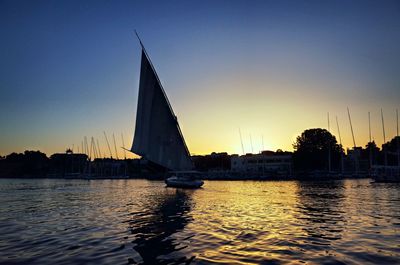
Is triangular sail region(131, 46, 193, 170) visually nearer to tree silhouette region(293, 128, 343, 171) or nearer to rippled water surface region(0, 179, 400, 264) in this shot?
rippled water surface region(0, 179, 400, 264)

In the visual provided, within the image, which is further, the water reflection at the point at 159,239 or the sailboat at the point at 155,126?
the sailboat at the point at 155,126

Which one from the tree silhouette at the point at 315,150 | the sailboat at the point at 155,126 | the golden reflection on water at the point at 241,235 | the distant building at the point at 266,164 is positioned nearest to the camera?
the golden reflection on water at the point at 241,235

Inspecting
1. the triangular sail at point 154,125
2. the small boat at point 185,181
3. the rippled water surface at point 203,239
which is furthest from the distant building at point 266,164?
the rippled water surface at point 203,239

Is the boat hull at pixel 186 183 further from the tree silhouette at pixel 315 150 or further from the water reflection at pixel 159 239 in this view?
the tree silhouette at pixel 315 150

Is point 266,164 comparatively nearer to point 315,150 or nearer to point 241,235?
point 315,150

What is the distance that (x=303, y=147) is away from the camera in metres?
158

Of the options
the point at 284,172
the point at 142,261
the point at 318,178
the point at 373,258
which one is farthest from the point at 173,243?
the point at 284,172

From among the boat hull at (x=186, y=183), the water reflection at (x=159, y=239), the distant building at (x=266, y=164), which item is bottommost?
the water reflection at (x=159, y=239)

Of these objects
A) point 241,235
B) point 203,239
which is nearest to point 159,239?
point 203,239

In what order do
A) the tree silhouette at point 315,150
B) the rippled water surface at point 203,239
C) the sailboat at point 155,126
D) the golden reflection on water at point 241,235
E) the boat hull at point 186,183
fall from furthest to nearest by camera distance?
the tree silhouette at point 315,150 → the boat hull at point 186,183 → the sailboat at point 155,126 → the golden reflection on water at point 241,235 → the rippled water surface at point 203,239

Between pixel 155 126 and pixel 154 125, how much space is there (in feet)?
0.83

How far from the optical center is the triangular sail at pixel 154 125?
5122 centimetres

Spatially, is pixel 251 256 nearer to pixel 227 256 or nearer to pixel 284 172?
pixel 227 256

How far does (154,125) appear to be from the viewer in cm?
5328
